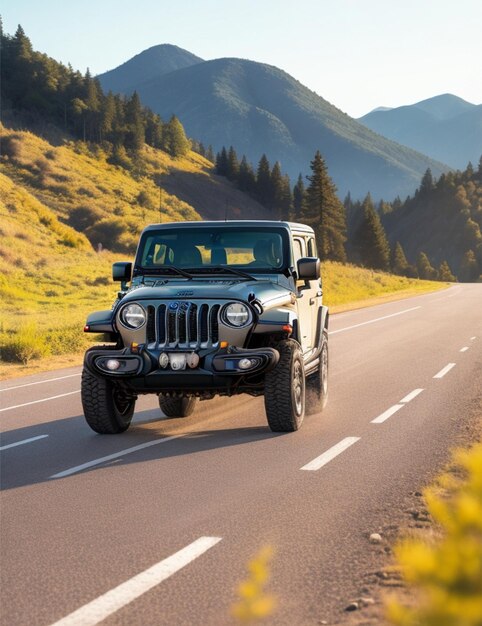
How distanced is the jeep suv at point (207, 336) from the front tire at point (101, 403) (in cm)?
1

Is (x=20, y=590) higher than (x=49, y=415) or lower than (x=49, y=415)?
higher

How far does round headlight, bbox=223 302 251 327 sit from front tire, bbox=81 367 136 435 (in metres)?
1.45

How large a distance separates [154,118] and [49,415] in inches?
5516

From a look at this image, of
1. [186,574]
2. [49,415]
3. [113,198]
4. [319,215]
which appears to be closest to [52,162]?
[113,198]

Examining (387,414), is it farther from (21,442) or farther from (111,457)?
(21,442)

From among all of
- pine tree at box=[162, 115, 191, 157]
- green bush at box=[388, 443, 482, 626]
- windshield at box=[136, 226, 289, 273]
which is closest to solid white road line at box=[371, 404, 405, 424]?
windshield at box=[136, 226, 289, 273]

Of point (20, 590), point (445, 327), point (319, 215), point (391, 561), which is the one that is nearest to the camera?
point (20, 590)

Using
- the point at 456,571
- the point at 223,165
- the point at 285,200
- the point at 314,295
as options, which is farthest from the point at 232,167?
the point at 456,571

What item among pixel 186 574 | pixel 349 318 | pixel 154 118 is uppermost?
pixel 154 118

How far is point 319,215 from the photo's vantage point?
8562cm

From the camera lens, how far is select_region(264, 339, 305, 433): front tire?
8938 mm

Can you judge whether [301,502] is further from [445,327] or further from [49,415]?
[445,327]

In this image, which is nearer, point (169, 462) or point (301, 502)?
point (301, 502)

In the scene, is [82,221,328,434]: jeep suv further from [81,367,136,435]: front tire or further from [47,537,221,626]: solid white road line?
[47,537,221,626]: solid white road line
